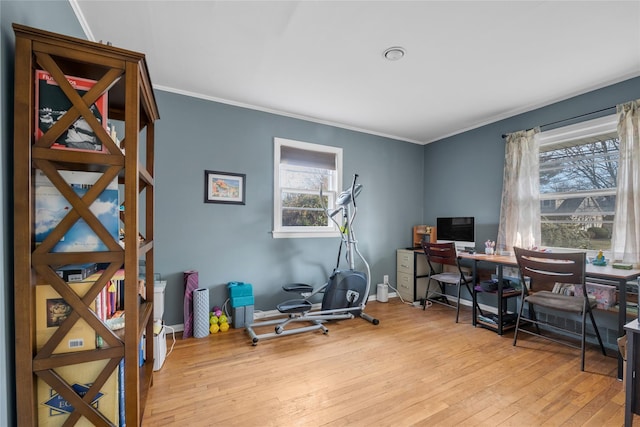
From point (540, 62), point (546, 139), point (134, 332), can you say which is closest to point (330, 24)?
point (540, 62)

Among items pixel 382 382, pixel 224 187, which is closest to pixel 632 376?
pixel 382 382

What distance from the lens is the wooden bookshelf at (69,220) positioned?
0.98 meters

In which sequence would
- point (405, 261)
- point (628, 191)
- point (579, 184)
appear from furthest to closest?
point (405, 261), point (579, 184), point (628, 191)

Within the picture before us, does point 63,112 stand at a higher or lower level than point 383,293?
higher

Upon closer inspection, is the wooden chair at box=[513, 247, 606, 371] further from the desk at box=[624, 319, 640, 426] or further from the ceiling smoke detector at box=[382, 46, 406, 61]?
the ceiling smoke detector at box=[382, 46, 406, 61]

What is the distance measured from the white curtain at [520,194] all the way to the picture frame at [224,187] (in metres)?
3.22

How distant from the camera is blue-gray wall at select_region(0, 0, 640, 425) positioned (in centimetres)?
284

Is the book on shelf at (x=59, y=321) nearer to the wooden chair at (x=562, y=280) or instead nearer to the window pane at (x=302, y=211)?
the window pane at (x=302, y=211)

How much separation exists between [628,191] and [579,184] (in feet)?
1.49

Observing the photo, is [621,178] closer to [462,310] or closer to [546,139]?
[546,139]

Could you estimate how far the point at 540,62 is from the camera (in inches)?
90.7

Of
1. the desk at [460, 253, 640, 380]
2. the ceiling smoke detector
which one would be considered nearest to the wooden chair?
the desk at [460, 253, 640, 380]

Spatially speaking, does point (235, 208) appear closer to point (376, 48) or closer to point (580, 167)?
point (376, 48)

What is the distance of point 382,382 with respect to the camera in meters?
1.98
